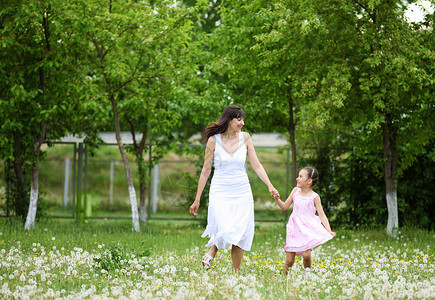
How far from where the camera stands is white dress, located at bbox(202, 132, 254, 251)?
19.1ft

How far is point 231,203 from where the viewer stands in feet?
19.1

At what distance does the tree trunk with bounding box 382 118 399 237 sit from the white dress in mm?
6020

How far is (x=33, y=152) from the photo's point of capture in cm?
1173

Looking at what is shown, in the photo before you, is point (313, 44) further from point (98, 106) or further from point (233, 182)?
point (233, 182)

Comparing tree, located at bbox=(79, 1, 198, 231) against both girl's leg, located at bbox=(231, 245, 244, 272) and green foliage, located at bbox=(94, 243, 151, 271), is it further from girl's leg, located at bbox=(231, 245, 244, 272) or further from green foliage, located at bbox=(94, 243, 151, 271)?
girl's leg, located at bbox=(231, 245, 244, 272)

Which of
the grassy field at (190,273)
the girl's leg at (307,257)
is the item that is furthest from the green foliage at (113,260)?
the girl's leg at (307,257)

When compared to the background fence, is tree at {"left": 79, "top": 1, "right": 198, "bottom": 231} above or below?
above

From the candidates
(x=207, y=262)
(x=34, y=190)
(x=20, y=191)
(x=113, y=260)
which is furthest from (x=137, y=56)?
(x=207, y=262)

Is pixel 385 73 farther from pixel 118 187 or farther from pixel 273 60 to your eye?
pixel 118 187

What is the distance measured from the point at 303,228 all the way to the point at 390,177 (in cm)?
575

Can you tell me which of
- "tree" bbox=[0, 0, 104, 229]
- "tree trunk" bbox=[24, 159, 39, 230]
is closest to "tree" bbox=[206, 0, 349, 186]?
"tree" bbox=[0, 0, 104, 229]

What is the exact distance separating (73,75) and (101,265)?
632 centimetres

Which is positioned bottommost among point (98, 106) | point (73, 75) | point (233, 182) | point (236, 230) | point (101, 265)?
point (101, 265)

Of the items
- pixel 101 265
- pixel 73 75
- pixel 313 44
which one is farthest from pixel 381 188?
pixel 101 265
